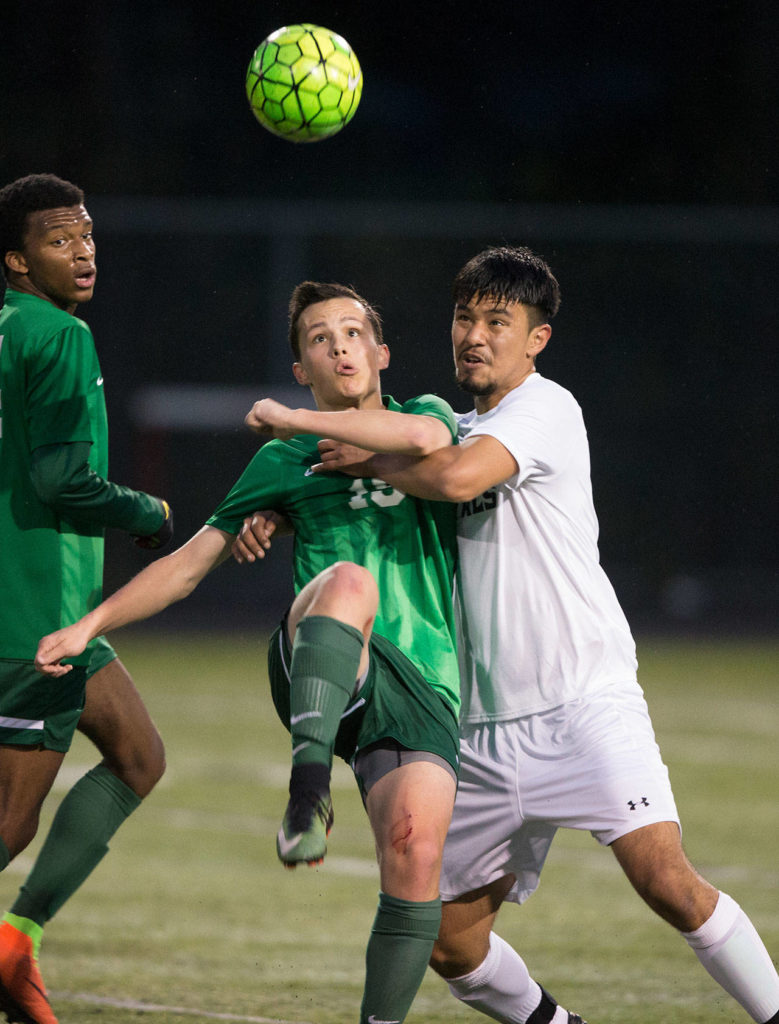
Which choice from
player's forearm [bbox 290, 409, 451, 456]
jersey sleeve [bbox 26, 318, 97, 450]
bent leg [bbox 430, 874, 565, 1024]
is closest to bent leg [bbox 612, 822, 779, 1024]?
bent leg [bbox 430, 874, 565, 1024]

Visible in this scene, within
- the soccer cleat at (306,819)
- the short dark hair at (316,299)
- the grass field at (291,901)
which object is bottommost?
the grass field at (291,901)

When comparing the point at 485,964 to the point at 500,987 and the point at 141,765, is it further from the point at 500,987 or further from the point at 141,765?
the point at 141,765

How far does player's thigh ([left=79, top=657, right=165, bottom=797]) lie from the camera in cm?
462

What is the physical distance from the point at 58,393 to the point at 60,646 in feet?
2.41

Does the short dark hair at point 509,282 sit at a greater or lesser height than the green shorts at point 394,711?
greater

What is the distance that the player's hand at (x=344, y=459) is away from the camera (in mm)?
3977

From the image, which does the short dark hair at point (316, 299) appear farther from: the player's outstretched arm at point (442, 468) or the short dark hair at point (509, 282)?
the player's outstretched arm at point (442, 468)

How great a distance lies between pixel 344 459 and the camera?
3.98 meters

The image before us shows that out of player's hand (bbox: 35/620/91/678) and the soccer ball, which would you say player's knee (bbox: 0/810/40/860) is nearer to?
player's hand (bbox: 35/620/91/678)

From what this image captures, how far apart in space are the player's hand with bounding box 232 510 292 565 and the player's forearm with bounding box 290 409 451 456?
1.21 ft

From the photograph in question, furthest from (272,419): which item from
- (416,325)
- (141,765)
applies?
(416,325)

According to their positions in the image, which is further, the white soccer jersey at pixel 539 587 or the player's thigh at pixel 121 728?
the player's thigh at pixel 121 728

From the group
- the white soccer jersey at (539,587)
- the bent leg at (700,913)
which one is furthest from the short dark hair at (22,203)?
the bent leg at (700,913)

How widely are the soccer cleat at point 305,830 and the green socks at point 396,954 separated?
37 cm
